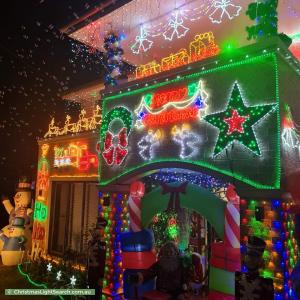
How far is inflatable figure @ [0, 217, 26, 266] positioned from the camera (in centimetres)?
1250

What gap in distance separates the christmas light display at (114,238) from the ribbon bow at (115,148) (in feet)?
3.23

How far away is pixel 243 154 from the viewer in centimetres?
636

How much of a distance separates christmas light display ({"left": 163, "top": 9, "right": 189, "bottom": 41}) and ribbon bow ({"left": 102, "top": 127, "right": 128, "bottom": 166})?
3.75m

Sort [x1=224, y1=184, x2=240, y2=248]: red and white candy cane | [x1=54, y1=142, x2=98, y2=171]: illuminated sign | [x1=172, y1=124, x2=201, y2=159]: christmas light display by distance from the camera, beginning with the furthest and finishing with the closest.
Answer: [x1=54, y1=142, x2=98, y2=171]: illuminated sign → [x1=172, y1=124, x2=201, y2=159]: christmas light display → [x1=224, y1=184, x2=240, y2=248]: red and white candy cane

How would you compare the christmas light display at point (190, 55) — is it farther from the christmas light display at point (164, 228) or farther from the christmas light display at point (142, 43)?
the christmas light display at point (164, 228)

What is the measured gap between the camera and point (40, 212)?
13.3 meters

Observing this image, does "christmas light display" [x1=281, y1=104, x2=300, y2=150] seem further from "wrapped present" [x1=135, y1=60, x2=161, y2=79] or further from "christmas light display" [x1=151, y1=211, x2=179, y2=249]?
"christmas light display" [x1=151, y1=211, x2=179, y2=249]

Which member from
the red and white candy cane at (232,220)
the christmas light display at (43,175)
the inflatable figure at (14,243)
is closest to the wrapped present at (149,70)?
the red and white candy cane at (232,220)

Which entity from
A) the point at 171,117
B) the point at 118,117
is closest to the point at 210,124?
the point at 171,117

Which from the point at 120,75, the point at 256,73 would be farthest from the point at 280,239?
the point at 120,75

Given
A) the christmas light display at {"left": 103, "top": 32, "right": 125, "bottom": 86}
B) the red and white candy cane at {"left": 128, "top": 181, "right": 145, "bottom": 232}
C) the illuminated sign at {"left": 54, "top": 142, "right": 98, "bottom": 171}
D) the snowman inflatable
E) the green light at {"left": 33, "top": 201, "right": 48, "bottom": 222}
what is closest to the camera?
the red and white candy cane at {"left": 128, "top": 181, "right": 145, "bottom": 232}

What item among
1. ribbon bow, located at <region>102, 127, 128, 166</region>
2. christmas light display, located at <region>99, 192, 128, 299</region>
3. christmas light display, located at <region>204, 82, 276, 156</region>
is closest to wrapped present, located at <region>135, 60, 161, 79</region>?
ribbon bow, located at <region>102, 127, 128, 166</region>

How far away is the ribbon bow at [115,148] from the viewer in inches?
345

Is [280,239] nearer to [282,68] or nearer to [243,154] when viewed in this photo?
[243,154]
